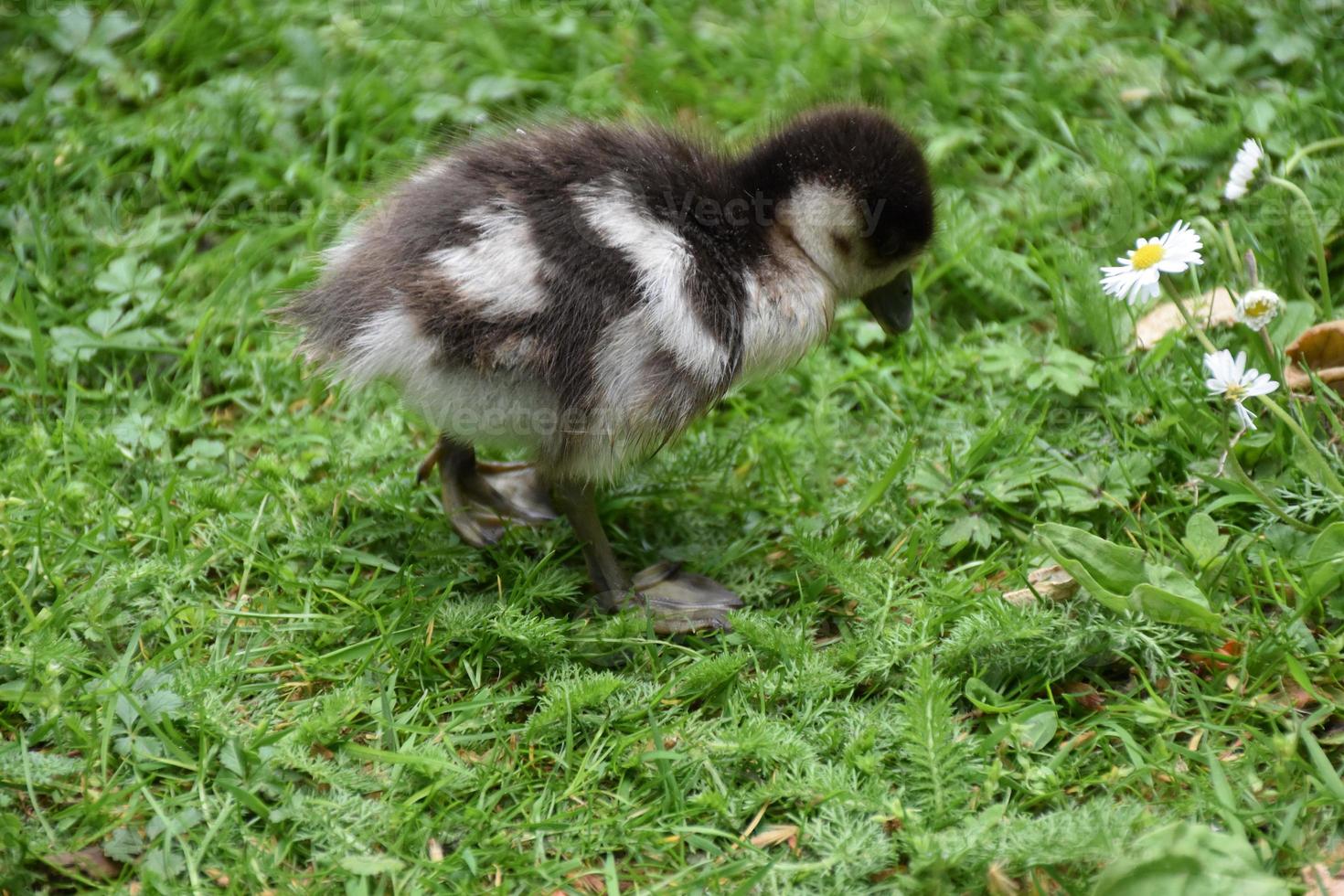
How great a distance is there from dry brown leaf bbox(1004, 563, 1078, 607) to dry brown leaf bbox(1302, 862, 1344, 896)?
2.26ft

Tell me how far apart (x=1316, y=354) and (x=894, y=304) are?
99 centimetres

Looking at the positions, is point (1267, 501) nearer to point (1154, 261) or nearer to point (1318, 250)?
point (1154, 261)

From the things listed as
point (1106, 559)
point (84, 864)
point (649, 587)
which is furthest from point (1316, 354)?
point (84, 864)

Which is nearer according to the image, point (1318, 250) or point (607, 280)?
point (607, 280)

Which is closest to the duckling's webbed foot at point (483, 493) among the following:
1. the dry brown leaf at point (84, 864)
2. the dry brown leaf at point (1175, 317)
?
the dry brown leaf at point (84, 864)

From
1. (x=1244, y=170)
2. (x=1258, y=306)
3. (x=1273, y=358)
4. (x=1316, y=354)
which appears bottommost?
(x=1316, y=354)

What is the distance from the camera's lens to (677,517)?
309cm

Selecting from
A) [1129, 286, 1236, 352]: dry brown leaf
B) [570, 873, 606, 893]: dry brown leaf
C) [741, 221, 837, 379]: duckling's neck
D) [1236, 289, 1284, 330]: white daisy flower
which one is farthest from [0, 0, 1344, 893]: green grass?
[741, 221, 837, 379]: duckling's neck

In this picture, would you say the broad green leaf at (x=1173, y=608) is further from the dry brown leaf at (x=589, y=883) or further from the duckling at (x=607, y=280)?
the dry brown leaf at (x=589, y=883)

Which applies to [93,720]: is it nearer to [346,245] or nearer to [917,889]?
[346,245]

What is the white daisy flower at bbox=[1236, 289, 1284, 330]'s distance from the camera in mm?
2580

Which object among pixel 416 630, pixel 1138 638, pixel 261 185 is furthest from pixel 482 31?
pixel 1138 638

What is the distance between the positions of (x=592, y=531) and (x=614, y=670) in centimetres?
32

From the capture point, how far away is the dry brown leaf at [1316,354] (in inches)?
115
